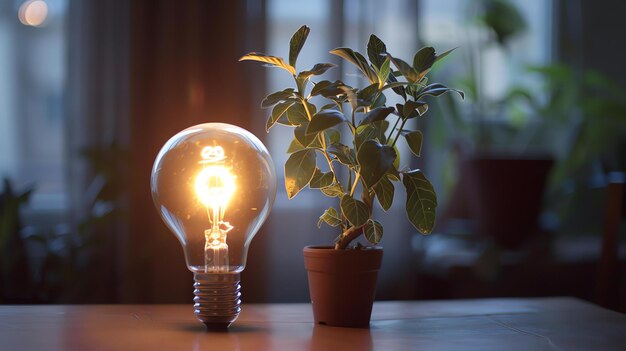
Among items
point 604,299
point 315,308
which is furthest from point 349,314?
point 604,299

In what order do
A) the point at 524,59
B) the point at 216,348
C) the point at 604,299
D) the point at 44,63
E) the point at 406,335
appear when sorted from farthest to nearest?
1. the point at 524,59
2. the point at 44,63
3. the point at 604,299
4. the point at 406,335
5. the point at 216,348

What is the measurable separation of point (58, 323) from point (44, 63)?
1.42 m

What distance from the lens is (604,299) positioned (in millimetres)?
Result: 1582

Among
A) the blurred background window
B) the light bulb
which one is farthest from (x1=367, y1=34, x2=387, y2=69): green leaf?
the blurred background window

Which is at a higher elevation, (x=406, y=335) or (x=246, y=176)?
(x=246, y=176)

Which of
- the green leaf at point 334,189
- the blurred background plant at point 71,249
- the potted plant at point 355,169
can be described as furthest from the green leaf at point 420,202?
the blurred background plant at point 71,249

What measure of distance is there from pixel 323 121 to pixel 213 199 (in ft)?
0.64

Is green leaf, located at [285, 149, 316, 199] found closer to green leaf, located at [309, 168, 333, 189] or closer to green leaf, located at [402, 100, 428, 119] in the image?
green leaf, located at [309, 168, 333, 189]

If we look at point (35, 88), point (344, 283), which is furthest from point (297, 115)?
point (35, 88)

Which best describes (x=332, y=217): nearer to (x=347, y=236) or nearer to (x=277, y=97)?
(x=347, y=236)

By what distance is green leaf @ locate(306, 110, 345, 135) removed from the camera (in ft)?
3.34

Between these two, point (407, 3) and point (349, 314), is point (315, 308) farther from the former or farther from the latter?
point (407, 3)

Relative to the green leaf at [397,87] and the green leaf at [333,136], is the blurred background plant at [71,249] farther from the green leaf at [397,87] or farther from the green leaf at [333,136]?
the green leaf at [397,87]

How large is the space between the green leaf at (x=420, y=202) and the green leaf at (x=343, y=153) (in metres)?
0.08
